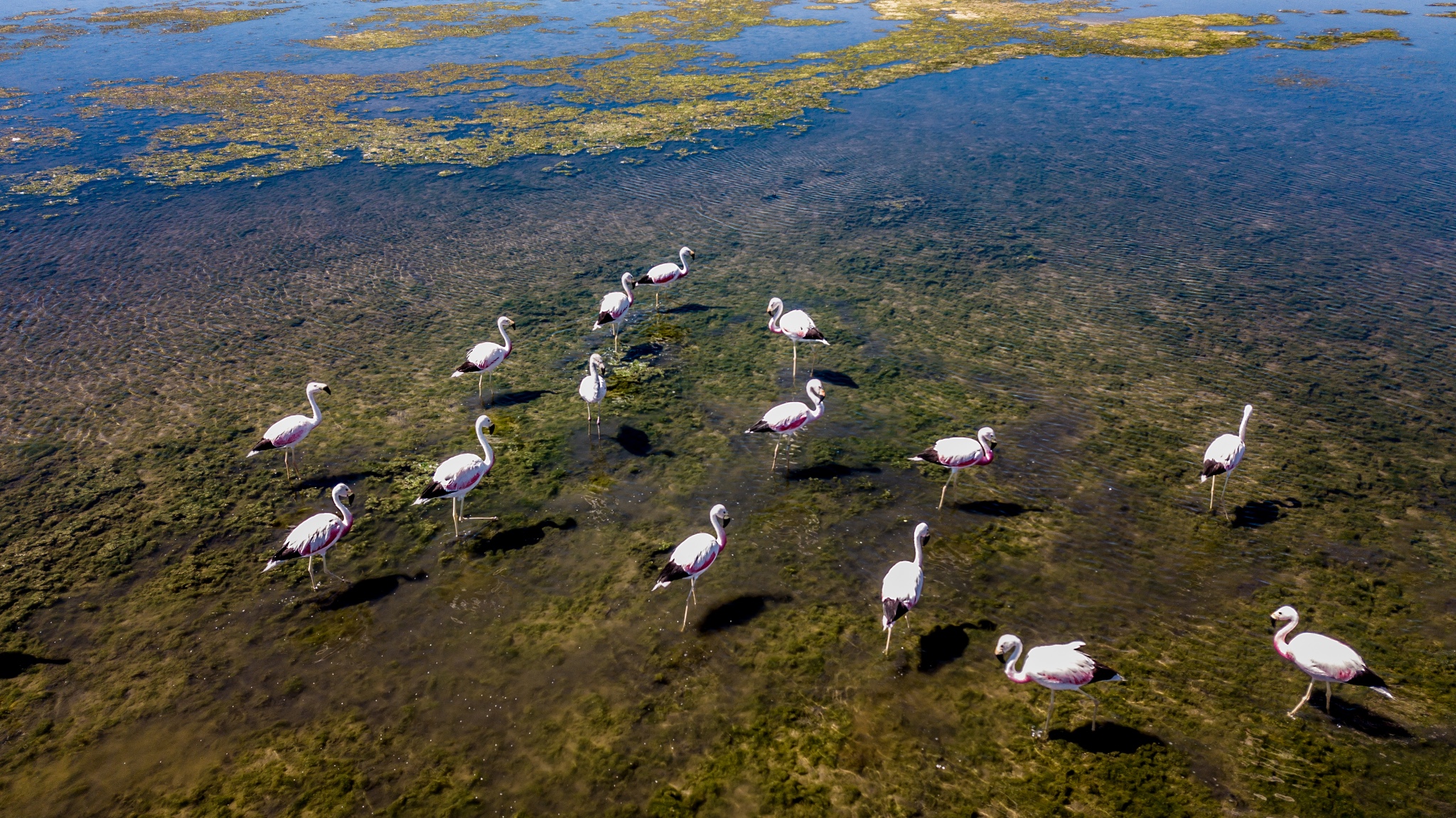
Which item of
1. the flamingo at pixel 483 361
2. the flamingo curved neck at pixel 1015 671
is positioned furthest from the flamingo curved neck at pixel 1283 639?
the flamingo at pixel 483 361

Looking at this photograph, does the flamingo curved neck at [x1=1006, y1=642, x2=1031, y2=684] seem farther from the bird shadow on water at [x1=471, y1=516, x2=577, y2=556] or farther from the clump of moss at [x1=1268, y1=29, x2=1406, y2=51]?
the clump of moss at [x1=1268, y1=29, x2=1406, y2=51]

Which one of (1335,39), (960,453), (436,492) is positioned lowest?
(436,492)

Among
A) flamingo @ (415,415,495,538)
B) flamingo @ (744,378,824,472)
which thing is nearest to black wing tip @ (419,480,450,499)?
flamingo @ (415,415,495,538)

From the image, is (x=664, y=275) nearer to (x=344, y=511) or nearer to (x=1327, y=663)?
(x=344, y=511)

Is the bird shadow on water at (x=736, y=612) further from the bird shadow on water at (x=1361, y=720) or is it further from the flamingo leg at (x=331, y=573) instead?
the bird shadow on water at (x=1361, y=720)

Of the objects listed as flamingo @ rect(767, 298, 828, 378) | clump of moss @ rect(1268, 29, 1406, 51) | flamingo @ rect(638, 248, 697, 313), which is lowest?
flamingo @ rect(767, 298, 828, 378)

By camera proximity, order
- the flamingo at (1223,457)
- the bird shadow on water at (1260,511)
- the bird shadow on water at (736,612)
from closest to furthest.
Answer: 1. the bird shadow on water at (736,612)
2. the bird shadow on water at (1260,511)
3. the flamingo at (1223,457)

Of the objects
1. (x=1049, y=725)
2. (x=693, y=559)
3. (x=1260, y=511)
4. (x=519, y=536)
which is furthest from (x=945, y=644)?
(x=519, y=536)
